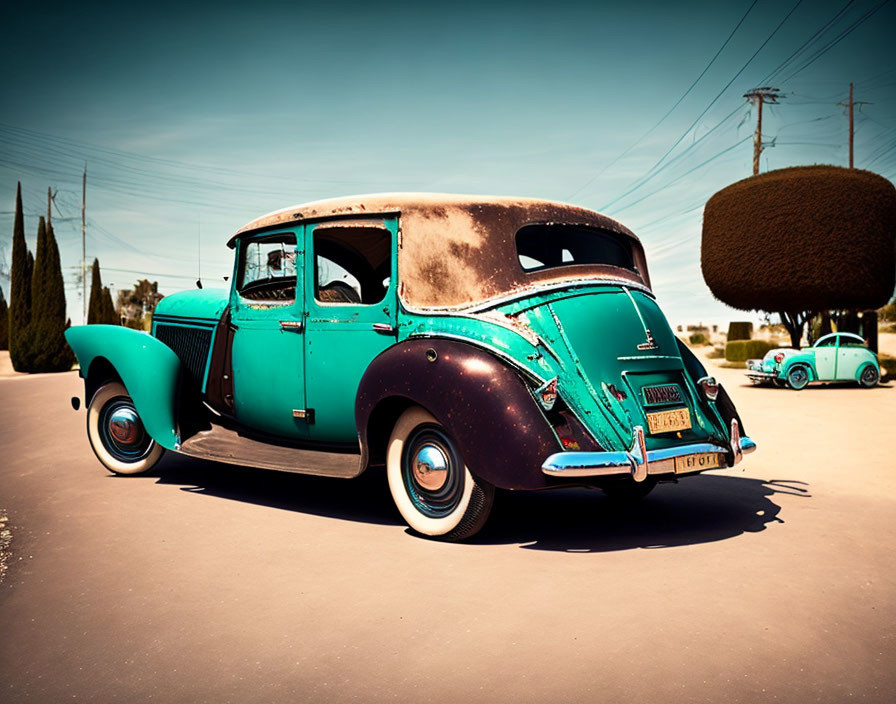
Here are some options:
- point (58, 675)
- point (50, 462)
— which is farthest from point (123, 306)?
point (58, 675)

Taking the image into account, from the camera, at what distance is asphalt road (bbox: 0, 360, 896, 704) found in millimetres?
2973

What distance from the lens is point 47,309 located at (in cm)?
3034

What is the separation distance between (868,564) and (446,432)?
244cm

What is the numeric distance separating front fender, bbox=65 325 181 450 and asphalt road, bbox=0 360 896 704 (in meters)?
0.55

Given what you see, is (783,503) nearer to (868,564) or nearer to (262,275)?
(868,564)

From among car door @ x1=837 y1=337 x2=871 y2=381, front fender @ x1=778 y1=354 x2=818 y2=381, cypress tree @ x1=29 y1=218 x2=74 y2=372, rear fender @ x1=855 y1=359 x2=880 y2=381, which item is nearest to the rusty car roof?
front fender @ x1=778 y1=354 x2=818 y2=381

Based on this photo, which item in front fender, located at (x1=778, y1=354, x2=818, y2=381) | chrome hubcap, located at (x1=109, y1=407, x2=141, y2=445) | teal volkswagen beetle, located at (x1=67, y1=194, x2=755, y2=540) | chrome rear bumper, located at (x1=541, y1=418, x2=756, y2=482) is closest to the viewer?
chrome rear bumper, located at (x1=541, y1=418, x2=756, y2=482)

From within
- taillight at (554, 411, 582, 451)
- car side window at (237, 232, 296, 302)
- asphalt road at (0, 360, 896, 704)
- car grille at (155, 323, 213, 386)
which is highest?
car side window at (237, 232, 296, 302)

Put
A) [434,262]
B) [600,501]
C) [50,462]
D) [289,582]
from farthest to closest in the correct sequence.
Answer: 1. [50,462]
2. [600,501]
3. [434,262]
4. [289,582]

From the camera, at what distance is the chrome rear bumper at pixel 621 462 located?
436 cm

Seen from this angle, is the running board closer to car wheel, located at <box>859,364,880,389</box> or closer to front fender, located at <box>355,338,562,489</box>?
front fender, located at <box>355,338,562,489</box>

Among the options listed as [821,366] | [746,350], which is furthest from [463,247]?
[746,350]

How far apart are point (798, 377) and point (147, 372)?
16.0 metres

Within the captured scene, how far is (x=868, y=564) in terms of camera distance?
4.50m
